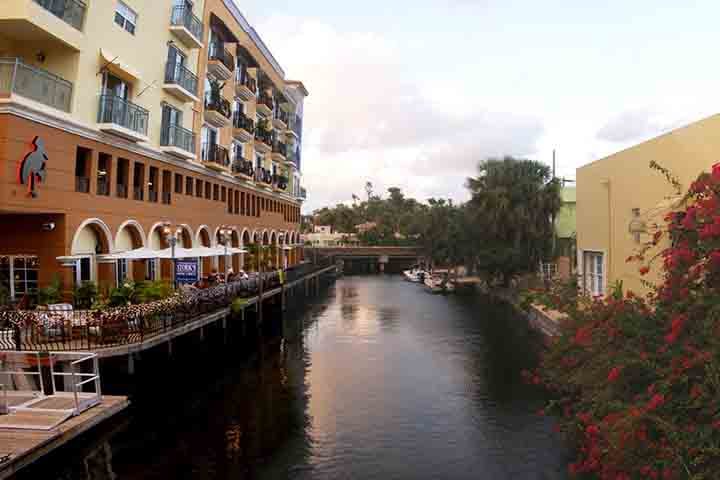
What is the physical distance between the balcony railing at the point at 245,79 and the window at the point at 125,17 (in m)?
15.6

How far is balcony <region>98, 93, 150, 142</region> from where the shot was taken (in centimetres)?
2134

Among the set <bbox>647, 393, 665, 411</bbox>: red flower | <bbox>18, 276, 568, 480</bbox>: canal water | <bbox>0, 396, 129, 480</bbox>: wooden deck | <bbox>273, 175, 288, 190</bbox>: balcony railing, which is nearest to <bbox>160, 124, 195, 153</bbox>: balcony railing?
<bbox>18, 276, 568, 480</bbox>: canal water

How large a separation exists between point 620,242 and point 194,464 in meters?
15.9

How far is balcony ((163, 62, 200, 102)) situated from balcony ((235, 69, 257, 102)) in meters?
9.36

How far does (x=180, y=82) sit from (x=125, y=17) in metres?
4.74

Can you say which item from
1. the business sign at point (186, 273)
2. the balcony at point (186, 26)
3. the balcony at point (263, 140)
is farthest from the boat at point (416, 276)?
the business sign at point (186, 273)

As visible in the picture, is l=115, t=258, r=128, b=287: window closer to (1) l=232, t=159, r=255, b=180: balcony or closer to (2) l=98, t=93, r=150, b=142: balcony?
(2) l=98, t=93, r=150, b=142: balcony

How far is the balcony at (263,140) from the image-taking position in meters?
43.6

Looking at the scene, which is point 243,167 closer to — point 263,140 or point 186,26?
point 263,140

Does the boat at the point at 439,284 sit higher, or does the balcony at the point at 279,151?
the balcony at the point at 279,151

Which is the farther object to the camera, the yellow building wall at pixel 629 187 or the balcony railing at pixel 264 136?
the balcony railing at pixel 264 136

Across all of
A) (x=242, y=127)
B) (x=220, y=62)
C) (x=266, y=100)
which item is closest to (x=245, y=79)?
(x=242, y=127)

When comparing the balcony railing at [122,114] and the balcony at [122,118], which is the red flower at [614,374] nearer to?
the balcony at [122,118]

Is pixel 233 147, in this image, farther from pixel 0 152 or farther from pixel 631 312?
pixel 631 312
